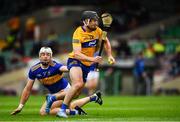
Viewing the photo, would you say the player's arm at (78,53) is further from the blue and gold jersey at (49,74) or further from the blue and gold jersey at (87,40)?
the blue and gold jersey at (49,74)

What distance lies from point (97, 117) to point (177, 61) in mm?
20700

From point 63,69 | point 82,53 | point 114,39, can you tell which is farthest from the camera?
point 114,39

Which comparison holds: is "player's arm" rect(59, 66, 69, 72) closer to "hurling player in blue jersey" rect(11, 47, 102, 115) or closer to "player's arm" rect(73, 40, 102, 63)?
"hurling player in blue jersey" rect(11, 47, 102, 115)

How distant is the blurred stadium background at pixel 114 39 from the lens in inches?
1593

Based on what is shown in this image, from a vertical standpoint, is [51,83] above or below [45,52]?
below

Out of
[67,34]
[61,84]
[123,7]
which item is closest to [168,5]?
[123,7]

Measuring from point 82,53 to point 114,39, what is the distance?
24994mm

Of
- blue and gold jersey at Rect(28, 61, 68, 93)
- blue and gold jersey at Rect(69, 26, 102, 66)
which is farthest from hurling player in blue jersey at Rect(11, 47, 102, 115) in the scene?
blue and gold jersey at Rect(69, 26, 102, 66)

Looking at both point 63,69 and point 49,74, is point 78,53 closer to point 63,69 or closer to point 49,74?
point 63,69

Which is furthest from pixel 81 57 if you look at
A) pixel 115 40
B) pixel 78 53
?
pixel 115 40

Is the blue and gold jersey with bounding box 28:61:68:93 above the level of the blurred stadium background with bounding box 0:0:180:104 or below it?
below

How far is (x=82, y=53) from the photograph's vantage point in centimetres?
1881

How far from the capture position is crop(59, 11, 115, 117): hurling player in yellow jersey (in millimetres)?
18438

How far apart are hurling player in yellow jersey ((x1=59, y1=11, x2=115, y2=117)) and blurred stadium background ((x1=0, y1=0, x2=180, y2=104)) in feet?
65.2
